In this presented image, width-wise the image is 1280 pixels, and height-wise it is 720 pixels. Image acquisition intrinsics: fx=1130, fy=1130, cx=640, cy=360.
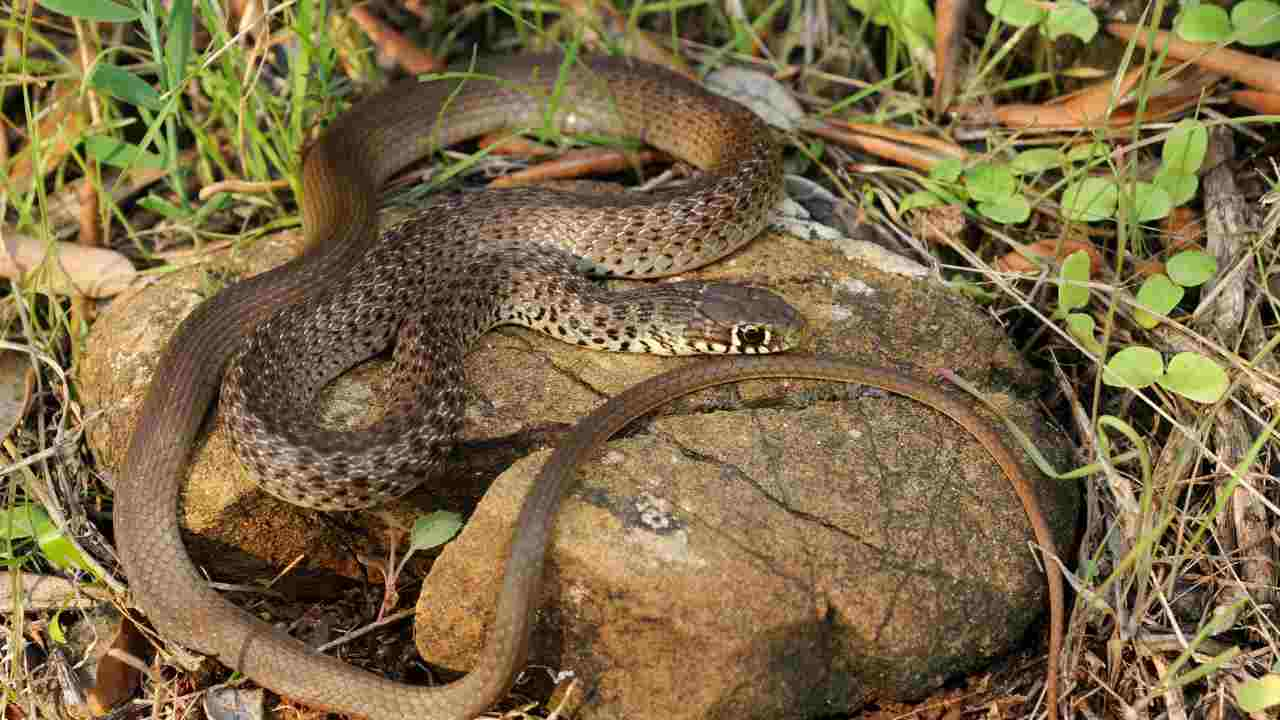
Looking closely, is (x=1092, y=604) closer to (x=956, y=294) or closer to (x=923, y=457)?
(x=923, y=457)

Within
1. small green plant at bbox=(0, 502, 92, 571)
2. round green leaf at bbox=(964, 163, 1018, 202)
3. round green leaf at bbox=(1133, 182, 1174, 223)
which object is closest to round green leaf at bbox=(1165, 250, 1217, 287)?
round green leaf at bbox=(1133, 182, 1174, 223)

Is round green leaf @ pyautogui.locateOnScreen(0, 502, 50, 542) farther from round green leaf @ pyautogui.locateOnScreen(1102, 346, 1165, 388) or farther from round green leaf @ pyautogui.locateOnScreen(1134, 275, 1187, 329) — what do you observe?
round green leaf @ pyautogui.locateOnScreen(1134, 275, 1187, 329)

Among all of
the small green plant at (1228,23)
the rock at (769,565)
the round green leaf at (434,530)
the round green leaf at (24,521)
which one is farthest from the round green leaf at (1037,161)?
the round green leaf at (24,521)

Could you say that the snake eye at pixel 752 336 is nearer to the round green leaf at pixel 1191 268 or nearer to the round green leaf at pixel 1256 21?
the round green leaf at pixel 1191 268

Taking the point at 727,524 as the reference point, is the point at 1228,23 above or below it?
above

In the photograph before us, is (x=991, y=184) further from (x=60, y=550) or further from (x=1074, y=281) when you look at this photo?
(x=60, y=550)

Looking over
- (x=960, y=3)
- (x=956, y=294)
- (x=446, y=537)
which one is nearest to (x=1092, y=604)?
(x=956, y=294)

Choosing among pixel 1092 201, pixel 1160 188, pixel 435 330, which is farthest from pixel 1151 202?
pixel 435 330
